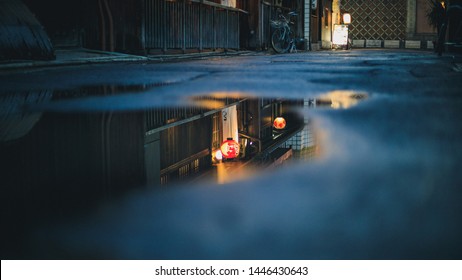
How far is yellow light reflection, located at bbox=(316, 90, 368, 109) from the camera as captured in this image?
2.31 metres

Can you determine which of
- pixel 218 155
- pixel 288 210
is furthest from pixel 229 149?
Answer: pixel 288 210

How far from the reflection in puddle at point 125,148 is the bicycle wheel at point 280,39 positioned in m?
9.88

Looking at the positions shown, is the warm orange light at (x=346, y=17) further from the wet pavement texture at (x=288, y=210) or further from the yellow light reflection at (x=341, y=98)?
the wet pavement texture at (x=288, y=210)

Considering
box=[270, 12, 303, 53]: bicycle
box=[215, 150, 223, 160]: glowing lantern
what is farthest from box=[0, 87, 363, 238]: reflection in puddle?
box=[270, 12, 303, 53]: bicycle

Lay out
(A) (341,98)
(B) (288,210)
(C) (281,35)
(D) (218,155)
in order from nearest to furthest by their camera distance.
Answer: (B) (288,210), (D) (218,155), (A) (341,98), (C) (281,35)

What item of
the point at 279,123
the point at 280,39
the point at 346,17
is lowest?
the point at 279,123

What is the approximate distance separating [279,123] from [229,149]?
2.03ft

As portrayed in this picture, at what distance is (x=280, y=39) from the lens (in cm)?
1220

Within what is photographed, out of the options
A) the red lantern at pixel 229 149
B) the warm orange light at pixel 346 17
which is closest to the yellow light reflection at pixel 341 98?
the red lantern at pixel 229 149

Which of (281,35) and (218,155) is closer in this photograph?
(218,155)

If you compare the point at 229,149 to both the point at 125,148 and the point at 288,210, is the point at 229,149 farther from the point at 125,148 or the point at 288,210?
the point at 288,210

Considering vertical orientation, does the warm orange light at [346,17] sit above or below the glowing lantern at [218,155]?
above

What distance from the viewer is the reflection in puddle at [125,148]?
0.99 m

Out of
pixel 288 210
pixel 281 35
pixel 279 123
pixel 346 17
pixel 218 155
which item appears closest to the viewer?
pixel 288 210
